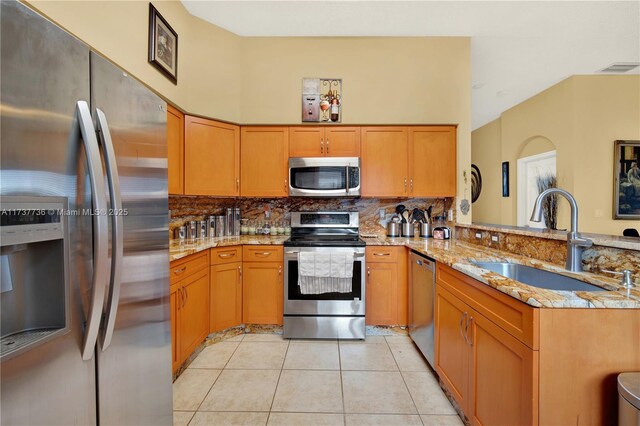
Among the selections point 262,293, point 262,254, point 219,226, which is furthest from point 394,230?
point 219,226

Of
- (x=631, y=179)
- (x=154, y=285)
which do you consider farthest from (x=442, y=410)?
(x=631, y=179)

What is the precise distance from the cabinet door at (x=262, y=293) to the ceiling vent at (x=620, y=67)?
16.2 feet

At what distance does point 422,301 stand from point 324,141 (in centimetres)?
188

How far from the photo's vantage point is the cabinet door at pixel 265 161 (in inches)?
119

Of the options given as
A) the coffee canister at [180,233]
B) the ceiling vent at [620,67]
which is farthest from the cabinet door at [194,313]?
the ceiling vent at [620,67]

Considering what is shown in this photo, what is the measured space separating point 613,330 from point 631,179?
424 cm

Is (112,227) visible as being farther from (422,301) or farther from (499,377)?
(422,301)

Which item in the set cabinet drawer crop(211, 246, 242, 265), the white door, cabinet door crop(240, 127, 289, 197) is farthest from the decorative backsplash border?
the white door

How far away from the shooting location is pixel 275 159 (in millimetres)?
3033

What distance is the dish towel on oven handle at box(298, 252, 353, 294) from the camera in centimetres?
257

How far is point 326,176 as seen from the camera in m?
2.93

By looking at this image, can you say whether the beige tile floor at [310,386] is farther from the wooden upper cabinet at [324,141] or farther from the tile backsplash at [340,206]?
the wooden upper cabinet at [324,141]

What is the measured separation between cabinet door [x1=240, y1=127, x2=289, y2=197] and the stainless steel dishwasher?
156 centimetres

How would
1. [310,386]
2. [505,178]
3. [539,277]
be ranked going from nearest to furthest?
Result: [539,277], [310,386], [505,178]
